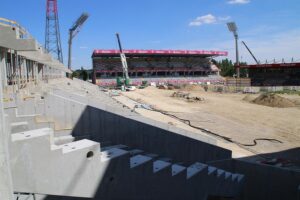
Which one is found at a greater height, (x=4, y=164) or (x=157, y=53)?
(x=157, y=53)

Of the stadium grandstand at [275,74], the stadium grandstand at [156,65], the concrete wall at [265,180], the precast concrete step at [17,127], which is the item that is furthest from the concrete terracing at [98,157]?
the stadium grandstand at [275,74]

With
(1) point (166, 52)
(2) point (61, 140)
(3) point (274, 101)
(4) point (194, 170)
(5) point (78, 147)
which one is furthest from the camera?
(1) point (166, 52)

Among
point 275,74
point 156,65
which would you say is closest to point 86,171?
point 156,65

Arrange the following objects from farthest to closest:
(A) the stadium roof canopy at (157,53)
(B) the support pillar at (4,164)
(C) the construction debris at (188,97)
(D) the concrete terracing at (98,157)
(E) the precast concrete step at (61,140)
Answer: (A) the stadium roof canopy at (157,53), (C) the construction debris at (188,97), (E) the precast concrete step at (61,140), (D) the concrete terracing at (98,157), (B) the support pillar at (4,164)

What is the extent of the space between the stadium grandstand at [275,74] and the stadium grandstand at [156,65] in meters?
13.0

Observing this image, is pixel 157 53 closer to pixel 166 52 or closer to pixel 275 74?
pixel 166 52

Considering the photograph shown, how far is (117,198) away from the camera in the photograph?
18.6 ft

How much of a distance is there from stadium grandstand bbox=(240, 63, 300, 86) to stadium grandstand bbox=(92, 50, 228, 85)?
1304cm

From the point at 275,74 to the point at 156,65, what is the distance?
125ft

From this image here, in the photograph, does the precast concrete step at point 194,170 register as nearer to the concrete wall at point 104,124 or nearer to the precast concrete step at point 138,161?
the concrete wall at point 104,124

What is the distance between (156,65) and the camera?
97.1m

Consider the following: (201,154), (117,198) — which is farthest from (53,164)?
(201,154)

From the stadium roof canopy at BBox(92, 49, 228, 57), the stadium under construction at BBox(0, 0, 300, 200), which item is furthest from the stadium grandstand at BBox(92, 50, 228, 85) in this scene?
the stadium under construction at BBox(0, 0, 300, 200)

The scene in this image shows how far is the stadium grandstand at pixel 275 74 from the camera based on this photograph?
89.0 metres
